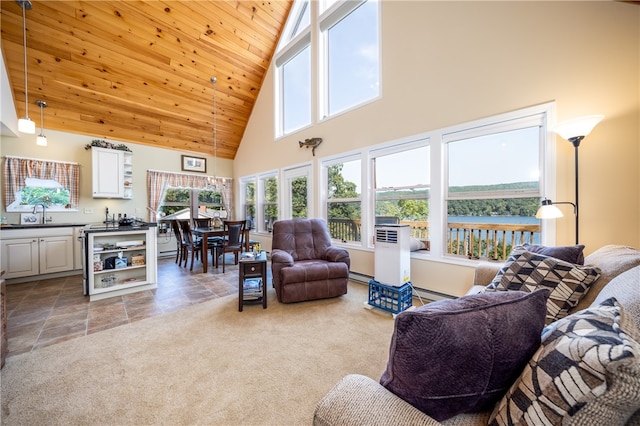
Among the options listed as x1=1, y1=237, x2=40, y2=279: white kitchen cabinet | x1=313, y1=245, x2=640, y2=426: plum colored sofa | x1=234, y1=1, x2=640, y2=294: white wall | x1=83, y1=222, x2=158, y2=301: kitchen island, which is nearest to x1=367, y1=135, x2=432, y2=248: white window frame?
x1=234, y1=1, x2=640, y2=294: white wall

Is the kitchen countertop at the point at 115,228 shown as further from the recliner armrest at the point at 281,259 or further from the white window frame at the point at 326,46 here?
the white window frame at the point at 326,46

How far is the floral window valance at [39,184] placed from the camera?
4.05 meters

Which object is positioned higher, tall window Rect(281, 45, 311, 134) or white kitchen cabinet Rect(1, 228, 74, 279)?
tall window Rect(281, 45, 311, 134)

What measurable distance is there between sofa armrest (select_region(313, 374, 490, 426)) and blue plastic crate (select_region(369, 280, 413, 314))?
194 cm

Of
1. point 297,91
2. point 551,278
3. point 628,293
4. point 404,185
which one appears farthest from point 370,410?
point 297,91

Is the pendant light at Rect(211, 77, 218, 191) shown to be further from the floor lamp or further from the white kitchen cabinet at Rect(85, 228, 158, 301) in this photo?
the floor lamp

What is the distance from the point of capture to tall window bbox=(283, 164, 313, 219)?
4746mm

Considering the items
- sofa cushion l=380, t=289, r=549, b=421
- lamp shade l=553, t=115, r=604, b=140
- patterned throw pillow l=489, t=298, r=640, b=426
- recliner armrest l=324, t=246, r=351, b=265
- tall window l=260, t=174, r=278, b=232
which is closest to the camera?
patterned throw pillow l=489, t=298, r=640, b=426

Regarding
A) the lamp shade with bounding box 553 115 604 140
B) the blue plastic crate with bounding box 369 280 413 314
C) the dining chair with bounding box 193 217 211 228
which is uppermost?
the lamp shade with bounding box 553 115 604 140

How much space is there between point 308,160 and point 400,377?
13.8ft

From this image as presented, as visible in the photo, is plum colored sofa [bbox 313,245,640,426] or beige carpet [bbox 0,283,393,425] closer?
plum colored sofa [bbox 313,245,640,426]

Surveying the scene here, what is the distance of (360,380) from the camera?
80 cm

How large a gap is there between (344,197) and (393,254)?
163cm

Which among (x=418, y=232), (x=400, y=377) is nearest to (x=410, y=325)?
(x=400, y=377)
